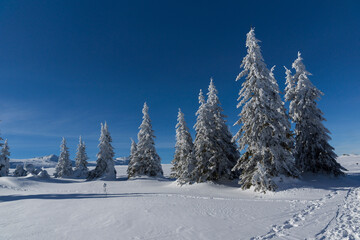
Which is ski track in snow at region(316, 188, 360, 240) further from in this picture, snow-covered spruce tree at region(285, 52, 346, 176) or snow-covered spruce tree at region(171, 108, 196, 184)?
snow-covered spruce tree at region(171, 108, 196, 184)

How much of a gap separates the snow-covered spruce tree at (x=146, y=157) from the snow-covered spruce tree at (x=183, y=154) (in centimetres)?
637

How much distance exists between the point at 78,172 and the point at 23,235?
2058 inches

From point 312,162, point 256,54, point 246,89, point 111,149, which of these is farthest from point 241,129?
point 111,149

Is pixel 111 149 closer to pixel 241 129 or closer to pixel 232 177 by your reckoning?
pixel 232 177

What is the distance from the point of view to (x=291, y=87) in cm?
2686

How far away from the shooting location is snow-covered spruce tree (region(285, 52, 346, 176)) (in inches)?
916

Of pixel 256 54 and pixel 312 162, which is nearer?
pixel 256 54

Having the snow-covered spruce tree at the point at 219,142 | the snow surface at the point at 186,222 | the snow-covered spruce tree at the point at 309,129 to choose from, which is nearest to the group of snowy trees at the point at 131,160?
the snow-covered spruce tree at the point at 219,142

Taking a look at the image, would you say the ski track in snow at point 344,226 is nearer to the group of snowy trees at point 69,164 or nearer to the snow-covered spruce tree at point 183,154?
the snow-covered spruce tree at point 183,154

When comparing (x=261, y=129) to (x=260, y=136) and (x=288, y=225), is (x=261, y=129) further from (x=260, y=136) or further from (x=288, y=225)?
(x=288, y=225)

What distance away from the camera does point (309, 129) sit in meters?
24.5

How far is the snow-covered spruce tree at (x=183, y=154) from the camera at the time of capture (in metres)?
27.2

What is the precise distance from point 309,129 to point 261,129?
30.5 feet

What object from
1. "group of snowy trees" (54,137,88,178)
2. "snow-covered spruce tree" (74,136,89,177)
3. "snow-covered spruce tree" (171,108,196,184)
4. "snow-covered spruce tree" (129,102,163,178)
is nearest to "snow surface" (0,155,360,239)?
"snow-covered spruce tree" (171,108,196,184)
